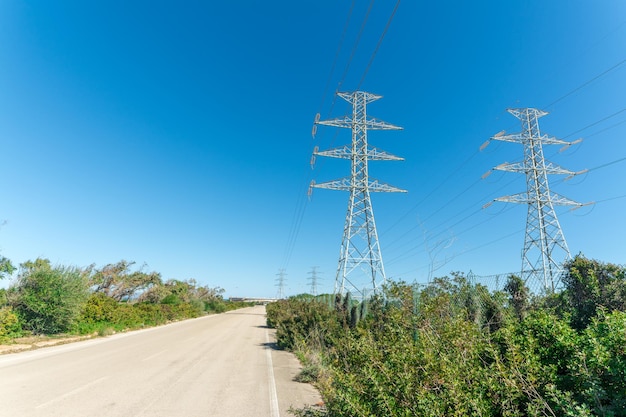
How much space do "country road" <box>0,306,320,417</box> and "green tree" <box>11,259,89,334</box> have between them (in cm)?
708

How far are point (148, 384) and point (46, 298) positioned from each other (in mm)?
17346

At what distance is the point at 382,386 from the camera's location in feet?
12.7

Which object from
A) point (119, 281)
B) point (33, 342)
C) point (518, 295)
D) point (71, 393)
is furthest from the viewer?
point (119, 281)

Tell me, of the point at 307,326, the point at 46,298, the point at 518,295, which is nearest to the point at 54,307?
the point at 46,298

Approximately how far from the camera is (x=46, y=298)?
22.0 meters

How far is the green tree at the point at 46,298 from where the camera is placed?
21.5 meters

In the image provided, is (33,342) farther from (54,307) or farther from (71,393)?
(71,393)

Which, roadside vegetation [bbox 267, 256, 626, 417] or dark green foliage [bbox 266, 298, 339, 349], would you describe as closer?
roadside vegetation [bbox 267, 256, 626, 417]

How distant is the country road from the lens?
24.3ft

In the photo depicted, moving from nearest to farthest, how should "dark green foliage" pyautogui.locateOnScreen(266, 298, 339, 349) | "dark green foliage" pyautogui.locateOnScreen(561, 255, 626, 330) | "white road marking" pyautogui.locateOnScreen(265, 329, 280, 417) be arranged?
"dark green foliage" pyautogui.locateOnScreen(561, 255, 626, 330), "white road marking" pyautogui.locateOnScreen(265, 329, 280, 417), "dark green foliage" pyautogui.locateOnScreen(266, 298, 339, 349)

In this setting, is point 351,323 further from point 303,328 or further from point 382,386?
point 382,386

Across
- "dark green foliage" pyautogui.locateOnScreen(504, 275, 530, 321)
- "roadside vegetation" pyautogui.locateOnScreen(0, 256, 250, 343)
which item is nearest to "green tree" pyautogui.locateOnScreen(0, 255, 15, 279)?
"roadside vegetation" pyautogui.locateOnScreen(0, 256, 250, 343)

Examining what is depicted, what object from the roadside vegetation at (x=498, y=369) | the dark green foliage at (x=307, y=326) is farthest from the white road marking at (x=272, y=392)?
the roadside vegetation at (x=498, y=369)

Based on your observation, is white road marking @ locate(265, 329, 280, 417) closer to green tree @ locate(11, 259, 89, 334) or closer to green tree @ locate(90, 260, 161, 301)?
green tree @ locate(11, 259, 89, 334)
